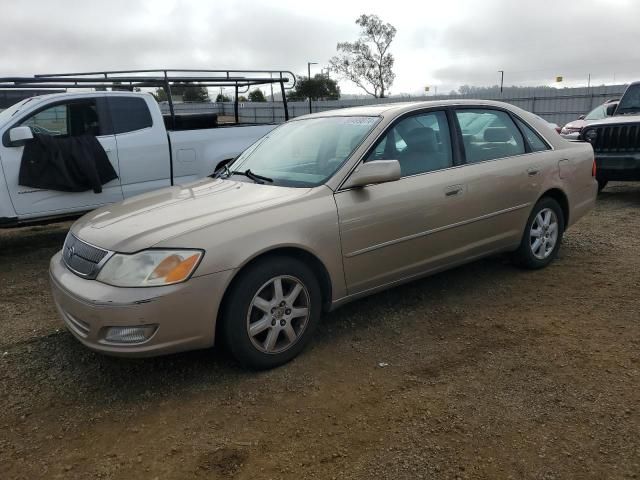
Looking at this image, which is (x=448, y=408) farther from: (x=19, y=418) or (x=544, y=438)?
(x=19, y=418)

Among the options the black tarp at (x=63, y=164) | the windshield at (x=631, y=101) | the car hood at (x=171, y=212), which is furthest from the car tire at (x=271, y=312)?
the windshield at (x=631, y=101)

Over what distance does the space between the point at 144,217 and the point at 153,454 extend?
4.75 ft

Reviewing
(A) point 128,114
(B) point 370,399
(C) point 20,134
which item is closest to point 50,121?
(C) point 20,134

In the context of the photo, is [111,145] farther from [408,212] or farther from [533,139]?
[533,139]

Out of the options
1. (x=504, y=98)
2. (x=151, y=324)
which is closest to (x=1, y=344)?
(x=151, y=324)

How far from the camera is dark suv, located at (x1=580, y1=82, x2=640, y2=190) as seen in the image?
8020 millimetres

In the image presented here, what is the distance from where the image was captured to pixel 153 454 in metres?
2.55

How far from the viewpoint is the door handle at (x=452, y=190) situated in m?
4.02

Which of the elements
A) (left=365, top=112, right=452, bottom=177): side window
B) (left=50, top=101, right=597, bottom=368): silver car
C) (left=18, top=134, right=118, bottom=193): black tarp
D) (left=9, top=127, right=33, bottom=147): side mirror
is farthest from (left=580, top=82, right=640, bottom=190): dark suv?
(left=9, top=127, right=33, bottom=147): side mirror

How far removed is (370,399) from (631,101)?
8442 mm

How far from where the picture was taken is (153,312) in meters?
2.85

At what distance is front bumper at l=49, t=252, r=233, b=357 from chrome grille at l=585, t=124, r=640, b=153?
750 cm

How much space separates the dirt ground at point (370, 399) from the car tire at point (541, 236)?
0.49m

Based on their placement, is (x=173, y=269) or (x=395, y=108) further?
(x=395, y=108)
